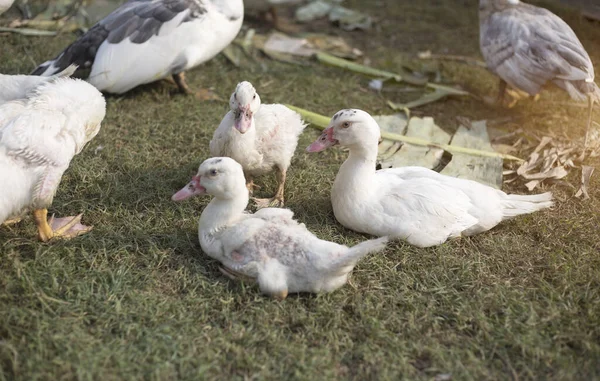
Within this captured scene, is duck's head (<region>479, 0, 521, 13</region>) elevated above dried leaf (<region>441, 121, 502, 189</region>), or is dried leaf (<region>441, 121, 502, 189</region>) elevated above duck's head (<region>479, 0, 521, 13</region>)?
duck's head (<region>479, 0, 521, 13</region>)

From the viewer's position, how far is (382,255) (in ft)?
12.2

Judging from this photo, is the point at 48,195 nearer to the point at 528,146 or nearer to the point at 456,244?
the point at 456,244

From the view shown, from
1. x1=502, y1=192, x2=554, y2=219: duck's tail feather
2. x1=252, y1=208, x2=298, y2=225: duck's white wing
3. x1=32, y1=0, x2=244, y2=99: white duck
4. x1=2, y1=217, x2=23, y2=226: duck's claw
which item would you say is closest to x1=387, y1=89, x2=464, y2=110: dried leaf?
x1=32, y1=0, x2=244, y2=99: white duck

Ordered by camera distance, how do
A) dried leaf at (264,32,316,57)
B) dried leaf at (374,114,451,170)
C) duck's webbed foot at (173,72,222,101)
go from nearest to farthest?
dried leaf at (374,114,451,170), duck's webbed foot at (173,72,222,101), dried leaf at (264,32,316,57)

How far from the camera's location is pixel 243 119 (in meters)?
3.85

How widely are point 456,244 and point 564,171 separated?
1.54m

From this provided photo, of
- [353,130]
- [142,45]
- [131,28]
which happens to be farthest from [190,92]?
[353,130]

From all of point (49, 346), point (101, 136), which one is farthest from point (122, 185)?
point (49, 346)

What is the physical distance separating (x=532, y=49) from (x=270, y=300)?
12.2ft

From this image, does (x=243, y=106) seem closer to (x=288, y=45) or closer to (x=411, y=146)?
(x=411, y=146)

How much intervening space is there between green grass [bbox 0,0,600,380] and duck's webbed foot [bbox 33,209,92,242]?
3.4 inches

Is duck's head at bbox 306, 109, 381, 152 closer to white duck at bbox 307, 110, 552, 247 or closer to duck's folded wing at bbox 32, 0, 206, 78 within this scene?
white duck at bbox 307, 110, 552, 247

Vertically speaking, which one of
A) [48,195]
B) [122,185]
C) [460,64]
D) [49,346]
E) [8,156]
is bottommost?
[460,64]

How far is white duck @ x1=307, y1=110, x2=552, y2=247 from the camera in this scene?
3742 mm
